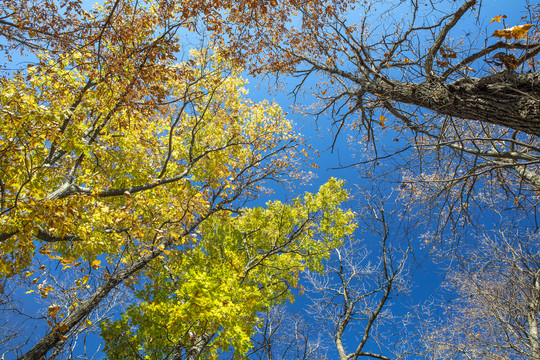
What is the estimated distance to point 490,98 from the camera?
9.74ft

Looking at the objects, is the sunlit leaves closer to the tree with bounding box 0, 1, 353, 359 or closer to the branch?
the tree with bounding box 0, 1, 353, 359

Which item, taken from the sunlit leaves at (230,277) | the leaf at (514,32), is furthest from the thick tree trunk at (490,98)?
the sunlit leaves at (230,277)

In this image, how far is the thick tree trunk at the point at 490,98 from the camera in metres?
2.75

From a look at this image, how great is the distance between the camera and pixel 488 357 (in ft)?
29.2

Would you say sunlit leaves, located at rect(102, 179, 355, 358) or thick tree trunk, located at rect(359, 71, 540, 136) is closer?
thick tree trunk, located at rect(359, 71, 540, 136)

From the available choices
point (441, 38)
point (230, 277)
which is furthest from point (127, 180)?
point (441, 38)

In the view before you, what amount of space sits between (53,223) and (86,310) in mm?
3065

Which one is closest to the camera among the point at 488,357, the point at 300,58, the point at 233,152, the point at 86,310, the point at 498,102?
the point at 498,102

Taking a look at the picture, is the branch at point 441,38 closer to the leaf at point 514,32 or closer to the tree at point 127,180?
the leaf at point 514,32

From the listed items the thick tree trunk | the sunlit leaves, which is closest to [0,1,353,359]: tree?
the sunlit leaves

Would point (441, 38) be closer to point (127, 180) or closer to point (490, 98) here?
point (490, 98)

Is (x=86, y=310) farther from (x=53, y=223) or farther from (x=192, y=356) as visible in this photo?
(x=53, y=223)

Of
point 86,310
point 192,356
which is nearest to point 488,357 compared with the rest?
point 192,356

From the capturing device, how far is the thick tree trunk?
2.75 m
